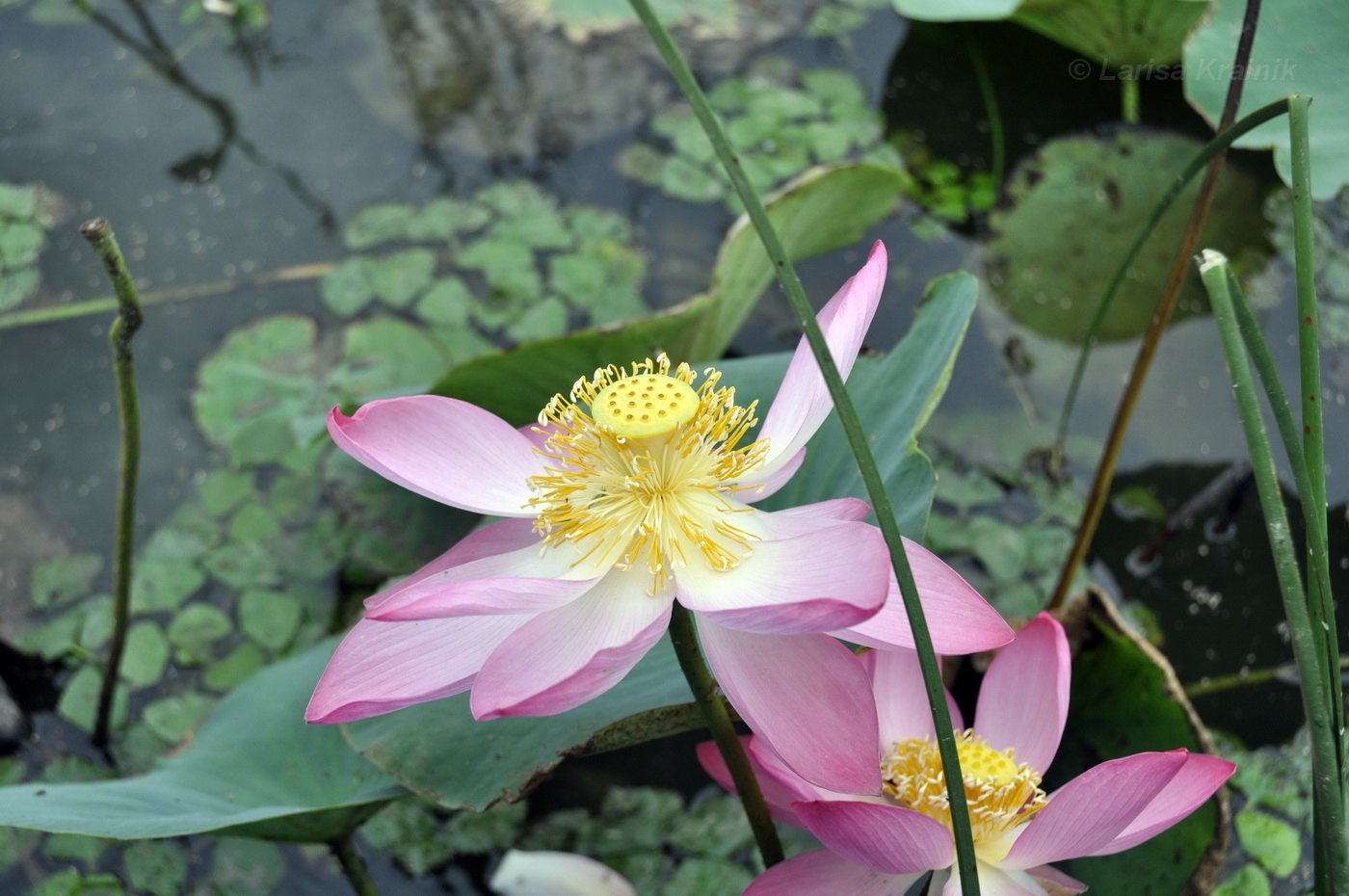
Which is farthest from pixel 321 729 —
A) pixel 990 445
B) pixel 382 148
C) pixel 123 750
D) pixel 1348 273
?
pixel 1348 273

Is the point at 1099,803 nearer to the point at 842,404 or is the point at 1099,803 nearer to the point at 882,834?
the point at 882,834

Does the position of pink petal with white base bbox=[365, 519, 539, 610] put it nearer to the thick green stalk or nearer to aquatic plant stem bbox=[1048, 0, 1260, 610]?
the thick green stalk

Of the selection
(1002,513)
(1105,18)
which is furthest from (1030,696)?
(1105,18)

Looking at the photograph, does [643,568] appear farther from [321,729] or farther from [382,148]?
[382,148]

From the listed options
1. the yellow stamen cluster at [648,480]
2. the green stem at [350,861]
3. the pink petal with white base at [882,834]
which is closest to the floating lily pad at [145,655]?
the green stem at [350,861]

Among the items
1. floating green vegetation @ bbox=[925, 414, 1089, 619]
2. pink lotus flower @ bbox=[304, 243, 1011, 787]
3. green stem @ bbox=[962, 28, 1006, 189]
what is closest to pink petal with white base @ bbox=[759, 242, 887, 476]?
pink lotus flower @ bbox=[304, 243, 1011, 787]

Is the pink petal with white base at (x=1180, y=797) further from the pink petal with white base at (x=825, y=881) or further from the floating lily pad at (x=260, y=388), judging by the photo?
the floating lily pad at (x=260, y=388)
